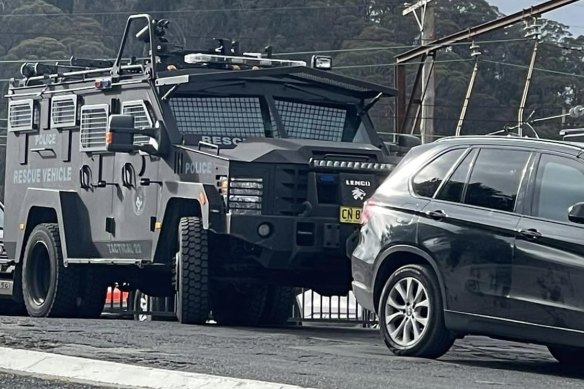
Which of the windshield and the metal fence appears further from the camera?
the metal fence

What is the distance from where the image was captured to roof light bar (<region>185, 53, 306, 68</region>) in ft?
46.5

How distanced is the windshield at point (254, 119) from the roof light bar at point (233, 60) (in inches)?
17.9

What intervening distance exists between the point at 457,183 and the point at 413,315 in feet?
3.42

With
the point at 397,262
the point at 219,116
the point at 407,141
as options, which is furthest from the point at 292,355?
the point at 407,141

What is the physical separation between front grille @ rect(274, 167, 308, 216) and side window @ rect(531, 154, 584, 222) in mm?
3520

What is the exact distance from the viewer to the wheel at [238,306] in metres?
15.4

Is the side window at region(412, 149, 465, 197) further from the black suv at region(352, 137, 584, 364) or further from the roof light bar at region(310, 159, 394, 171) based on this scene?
the roof light bar at region(310, 159, 394, 171)

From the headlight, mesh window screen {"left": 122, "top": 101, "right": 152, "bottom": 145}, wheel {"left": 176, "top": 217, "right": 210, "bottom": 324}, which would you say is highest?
mesh window screen {"left": 122, "top": 101, "right": 152, "bottom": 145}

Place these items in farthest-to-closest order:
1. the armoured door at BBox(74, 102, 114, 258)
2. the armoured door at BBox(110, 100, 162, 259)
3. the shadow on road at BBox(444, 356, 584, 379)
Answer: the armoured door at BBox(74, 102, 114, 258), the armoured door at BBox(110, 100, 162, 259), the shadow on road at BBox(444, 356, 584, 379)

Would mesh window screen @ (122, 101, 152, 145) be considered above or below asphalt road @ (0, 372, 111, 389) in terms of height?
above

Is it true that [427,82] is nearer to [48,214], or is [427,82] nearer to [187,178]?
[48,214]

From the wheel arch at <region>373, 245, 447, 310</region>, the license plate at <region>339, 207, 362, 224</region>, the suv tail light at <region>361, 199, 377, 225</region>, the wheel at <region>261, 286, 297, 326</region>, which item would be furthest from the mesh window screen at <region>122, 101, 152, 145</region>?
the wheel arch at <region>373, 245, 447, 310</region>

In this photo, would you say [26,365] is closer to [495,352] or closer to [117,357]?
[117,357]

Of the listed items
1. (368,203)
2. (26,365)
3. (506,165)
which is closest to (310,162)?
(368,203)
